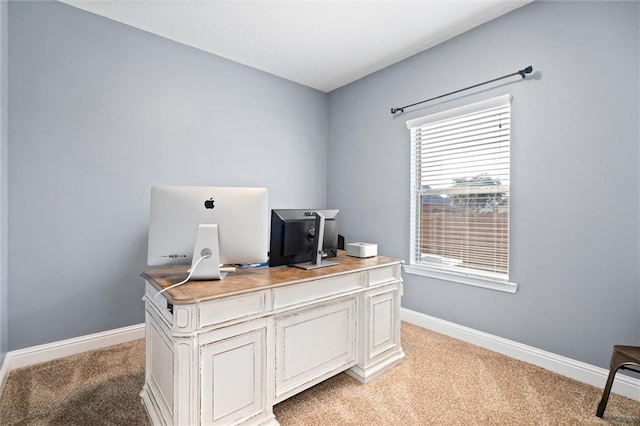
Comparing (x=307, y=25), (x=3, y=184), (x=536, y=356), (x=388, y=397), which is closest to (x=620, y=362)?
(x=536, y=356)

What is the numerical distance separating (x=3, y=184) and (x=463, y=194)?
148 inches

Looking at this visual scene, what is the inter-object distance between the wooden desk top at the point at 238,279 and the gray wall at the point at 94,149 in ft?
3.94

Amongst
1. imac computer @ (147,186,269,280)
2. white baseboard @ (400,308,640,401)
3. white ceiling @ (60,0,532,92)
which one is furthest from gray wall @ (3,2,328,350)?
white baseboard @ (400,308,640,401)

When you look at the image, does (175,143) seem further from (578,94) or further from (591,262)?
(591,262)

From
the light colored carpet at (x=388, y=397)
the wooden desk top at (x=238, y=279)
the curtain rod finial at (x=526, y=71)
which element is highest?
the curtain rod finial at (x=526, y=71)

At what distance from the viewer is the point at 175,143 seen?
3.08 meters

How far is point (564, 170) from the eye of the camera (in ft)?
7.57

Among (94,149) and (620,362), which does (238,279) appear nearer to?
(94,149)

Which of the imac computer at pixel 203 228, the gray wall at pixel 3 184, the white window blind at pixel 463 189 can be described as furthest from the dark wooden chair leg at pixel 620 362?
the gray wall at pixel 3 184

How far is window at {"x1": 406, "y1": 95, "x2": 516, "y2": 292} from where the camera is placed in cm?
267

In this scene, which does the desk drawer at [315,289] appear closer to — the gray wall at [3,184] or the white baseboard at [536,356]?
the white baseboard at [536,356]

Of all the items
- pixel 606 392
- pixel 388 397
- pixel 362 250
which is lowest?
pixel 388 397

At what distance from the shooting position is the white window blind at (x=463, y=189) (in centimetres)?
268

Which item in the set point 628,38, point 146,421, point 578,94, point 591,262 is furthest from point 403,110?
point 146,421
